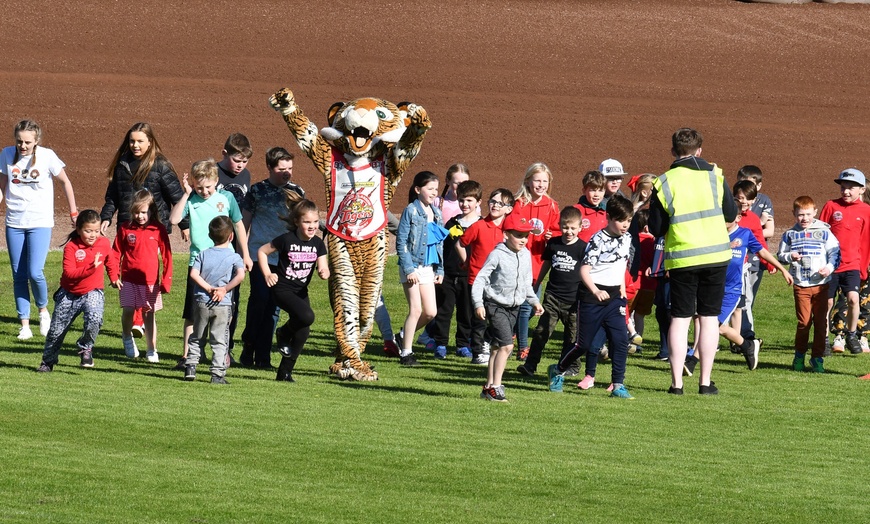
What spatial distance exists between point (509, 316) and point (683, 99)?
25889 millimetres

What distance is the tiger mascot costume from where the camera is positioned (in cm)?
1088

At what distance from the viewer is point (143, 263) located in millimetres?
11383

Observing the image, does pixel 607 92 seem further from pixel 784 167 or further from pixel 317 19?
pixel 317 19

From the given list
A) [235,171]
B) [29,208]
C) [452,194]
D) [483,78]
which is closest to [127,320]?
[235,171]

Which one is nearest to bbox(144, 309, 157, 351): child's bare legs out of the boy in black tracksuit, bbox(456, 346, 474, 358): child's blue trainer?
the boy in black tracksuit

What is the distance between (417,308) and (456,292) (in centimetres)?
98

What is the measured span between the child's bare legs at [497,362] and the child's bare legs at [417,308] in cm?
244

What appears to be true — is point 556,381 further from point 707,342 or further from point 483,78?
point 483,78

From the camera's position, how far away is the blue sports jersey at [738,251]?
12.2m

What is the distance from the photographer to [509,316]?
391 inches

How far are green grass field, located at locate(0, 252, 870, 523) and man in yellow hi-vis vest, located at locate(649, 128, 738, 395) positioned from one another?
20.7 inches

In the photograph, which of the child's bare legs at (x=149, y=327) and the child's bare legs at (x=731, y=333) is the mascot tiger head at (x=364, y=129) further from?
the child's bare legs at (x=731, y=333)

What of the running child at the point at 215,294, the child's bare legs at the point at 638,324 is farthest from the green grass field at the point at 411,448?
the child's bare legs at the point at 638,324

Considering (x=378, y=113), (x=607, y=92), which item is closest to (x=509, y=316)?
(x=378, y=113)
